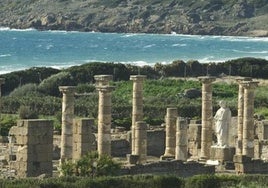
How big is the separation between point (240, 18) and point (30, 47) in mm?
46227

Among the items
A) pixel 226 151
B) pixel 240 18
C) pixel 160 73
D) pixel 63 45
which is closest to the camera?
pixel 226 151

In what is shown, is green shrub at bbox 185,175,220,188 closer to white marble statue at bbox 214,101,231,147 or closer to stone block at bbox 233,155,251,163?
stone block at bbox 233,155,251,163

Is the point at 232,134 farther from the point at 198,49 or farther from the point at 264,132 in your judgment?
the point at 198,49

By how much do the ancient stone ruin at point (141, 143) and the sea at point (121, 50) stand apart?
5658 cm

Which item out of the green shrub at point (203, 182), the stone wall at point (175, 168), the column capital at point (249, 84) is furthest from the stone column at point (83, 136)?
the column capital at point (249, 84)

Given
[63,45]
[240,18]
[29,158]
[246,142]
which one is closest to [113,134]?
[246,142]

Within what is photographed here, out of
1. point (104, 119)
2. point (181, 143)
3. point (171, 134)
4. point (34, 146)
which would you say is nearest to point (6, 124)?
point (171, 134)

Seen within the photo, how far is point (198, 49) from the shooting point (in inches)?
6147

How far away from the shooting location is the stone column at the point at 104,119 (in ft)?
133

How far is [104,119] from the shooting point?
134ft

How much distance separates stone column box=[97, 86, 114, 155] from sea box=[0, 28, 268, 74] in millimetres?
62295

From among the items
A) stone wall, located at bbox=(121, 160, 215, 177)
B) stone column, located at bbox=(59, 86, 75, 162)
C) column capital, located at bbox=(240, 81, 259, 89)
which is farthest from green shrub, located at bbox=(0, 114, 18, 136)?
stone wall, located at bbox=(121, 160, 215, 177)

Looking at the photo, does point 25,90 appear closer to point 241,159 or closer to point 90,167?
point 241,159

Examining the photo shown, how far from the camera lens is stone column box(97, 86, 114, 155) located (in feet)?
133
